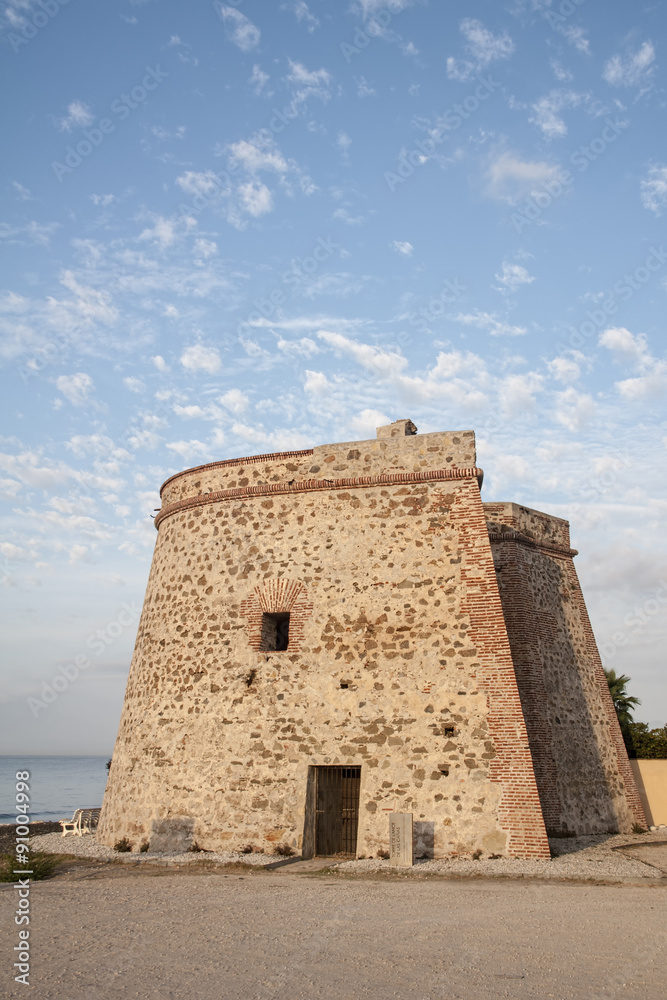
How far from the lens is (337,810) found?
39.2 ft

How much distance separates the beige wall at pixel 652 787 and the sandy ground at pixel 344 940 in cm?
868

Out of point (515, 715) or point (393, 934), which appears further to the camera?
point (515, 715)

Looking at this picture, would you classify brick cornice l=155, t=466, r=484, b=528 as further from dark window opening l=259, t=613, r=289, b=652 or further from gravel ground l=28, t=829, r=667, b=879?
gravel ground l=28, t=829, r=667, b=879

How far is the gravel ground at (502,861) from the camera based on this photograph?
30.4 ft

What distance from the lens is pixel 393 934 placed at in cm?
618

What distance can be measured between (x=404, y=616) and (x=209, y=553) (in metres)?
4.09

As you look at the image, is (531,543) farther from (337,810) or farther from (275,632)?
(337,810)

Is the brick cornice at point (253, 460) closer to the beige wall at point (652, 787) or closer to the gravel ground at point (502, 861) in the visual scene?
the gravel ground at point (502, 861)

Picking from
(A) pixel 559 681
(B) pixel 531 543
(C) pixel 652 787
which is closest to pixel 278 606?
(B) pixel 531 543

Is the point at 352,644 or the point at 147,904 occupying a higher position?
the point at 352,644

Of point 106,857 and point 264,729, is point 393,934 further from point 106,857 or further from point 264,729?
point 106,857

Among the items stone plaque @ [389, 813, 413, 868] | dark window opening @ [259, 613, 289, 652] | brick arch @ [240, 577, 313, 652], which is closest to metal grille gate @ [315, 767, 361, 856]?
stone plaque @ [389, 813, 413, 868]

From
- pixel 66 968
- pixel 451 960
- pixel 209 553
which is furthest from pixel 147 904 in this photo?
pixel 209 553

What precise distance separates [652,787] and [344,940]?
13.3 m
